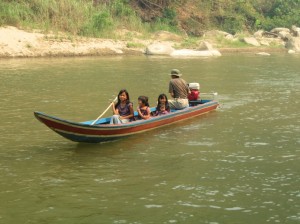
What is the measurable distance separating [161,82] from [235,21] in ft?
86.4

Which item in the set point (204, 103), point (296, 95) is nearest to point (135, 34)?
point (296, 95)

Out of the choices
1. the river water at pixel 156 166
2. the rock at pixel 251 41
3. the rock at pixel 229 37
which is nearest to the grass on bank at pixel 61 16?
the rock at pixel 229 37

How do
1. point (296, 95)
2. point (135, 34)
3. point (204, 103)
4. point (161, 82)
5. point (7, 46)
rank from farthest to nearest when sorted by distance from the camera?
point (135, 34), point (7, 46), point (161, 82), point (296, 95), point (204, 103)

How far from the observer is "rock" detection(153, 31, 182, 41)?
38.6m

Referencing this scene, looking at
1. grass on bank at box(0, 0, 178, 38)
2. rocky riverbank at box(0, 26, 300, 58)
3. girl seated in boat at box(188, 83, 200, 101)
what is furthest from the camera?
grass on bank at box(0, 0, 178, 38)

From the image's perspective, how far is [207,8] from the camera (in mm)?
44312

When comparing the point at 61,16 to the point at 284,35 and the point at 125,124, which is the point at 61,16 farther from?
the point at 125,124

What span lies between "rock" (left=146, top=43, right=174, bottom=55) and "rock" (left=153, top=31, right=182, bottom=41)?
309 centimetres

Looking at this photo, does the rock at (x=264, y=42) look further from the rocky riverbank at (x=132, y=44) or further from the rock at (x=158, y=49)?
the rock at (x=158, y=49)

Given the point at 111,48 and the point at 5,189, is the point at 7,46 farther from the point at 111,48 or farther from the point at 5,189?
the point at 5,189

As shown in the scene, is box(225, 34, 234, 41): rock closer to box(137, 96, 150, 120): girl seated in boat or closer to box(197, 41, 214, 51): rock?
box(197, 41, 214, 51): rock

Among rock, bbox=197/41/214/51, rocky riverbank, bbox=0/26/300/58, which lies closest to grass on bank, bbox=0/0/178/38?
rocky riverbank, bbox=0/26/300/58

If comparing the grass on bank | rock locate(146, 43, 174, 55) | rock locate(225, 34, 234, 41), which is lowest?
rock locate(146, 43, 174, 55)

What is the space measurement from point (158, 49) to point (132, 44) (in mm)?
1706
